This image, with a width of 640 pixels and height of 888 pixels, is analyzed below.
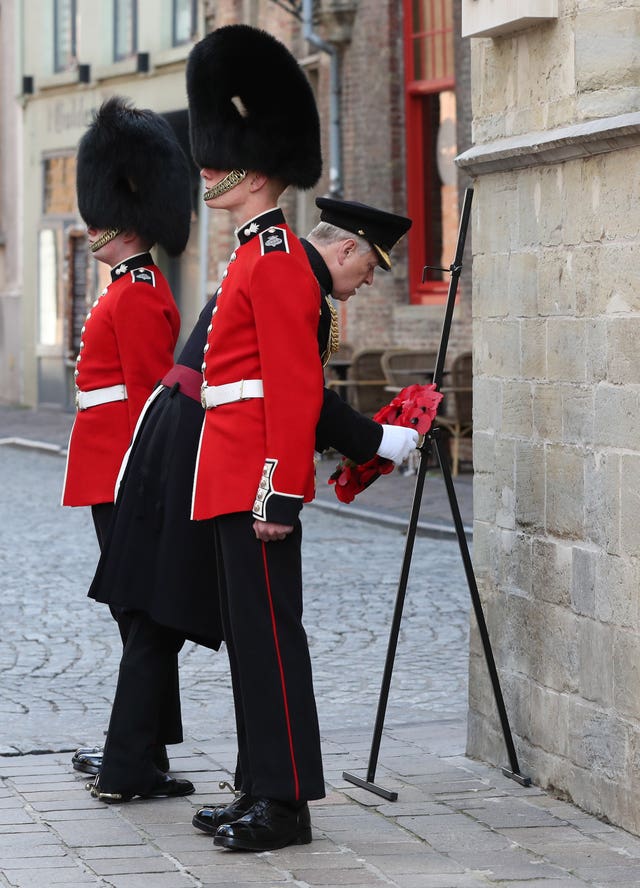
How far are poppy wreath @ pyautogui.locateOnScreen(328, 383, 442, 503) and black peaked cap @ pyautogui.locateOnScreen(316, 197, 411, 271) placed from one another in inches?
15.1

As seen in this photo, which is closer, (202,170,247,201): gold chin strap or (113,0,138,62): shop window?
(202,170,247,201): gold chin strap

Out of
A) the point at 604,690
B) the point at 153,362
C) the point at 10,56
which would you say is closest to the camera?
the point at 604,690

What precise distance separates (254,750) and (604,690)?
3.28ft

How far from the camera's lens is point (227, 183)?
5422mm

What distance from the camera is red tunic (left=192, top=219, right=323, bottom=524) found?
16.7 ft

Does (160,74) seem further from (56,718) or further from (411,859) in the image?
(411,859)

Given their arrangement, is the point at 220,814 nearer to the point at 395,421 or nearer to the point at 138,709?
the point at 138,709

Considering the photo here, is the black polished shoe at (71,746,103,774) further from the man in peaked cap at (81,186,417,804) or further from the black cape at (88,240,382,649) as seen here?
the black cape at (88,240,382,649)

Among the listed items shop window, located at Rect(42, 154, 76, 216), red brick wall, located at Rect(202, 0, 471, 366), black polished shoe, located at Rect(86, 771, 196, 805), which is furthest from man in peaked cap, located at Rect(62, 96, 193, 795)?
shop window, located at Rect(42, 154, 76, 216)

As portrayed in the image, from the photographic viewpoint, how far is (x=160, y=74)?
1034 inches

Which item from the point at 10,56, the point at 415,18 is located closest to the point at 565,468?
the point at 415,18

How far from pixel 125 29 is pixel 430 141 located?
9.41 metres

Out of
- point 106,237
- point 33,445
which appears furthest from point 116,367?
point 33,445

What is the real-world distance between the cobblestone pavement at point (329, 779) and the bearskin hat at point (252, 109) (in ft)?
6.13
